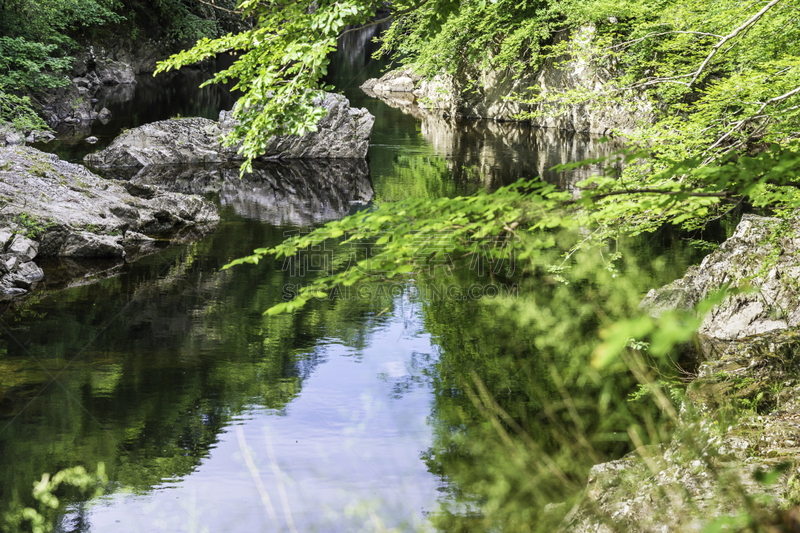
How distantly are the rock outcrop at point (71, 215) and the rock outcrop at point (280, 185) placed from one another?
46.7 inches

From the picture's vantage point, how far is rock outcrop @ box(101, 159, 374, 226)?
15.7m

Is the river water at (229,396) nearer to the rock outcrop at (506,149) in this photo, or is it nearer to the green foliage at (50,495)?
the green foliage at (50,495)

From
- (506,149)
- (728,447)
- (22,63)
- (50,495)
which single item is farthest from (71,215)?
(506,149)

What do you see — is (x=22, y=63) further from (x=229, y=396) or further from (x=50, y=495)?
(x=50, y=495)

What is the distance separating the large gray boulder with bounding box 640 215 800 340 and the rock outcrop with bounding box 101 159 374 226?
839cm

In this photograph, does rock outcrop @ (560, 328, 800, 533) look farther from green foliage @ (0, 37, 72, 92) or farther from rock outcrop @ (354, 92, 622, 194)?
green foliage @ (0, 37, 72, 92)

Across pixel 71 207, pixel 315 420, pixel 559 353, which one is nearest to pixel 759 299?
pixel 559 353

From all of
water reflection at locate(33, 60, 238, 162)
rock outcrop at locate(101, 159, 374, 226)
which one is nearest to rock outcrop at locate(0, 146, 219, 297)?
rock outcrop at locate(101, 159, 374, 226)

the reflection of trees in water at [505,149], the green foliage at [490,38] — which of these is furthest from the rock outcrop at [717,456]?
the green foliage at [490,38]

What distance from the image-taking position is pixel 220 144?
2206 cm

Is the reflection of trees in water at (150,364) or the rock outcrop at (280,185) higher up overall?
the rock outcrop at (280,185)

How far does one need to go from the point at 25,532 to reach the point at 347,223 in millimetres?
4184

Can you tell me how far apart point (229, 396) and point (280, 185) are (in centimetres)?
1183

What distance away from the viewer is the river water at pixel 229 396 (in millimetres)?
5773
